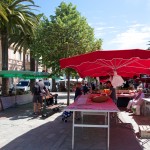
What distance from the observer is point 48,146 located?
8.55 metres

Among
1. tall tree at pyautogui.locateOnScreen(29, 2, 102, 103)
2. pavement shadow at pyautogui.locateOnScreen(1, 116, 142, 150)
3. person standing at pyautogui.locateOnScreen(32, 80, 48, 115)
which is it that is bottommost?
pavement shadow at pyautogui.locateOnScreen(1, 116, 142, 150)

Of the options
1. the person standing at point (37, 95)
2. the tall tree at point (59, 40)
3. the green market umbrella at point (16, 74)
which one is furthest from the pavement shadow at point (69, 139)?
the tall tree at point (59, 40)

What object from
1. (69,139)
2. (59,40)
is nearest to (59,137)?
(69,139)

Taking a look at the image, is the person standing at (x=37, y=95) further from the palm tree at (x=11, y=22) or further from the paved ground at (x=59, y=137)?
the palm tree at (x=11, y=22)

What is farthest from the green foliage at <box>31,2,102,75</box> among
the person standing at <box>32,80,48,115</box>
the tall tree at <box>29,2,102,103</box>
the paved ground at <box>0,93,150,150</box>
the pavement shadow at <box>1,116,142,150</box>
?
the pavement shadow at <box>1,116,142,150</box>

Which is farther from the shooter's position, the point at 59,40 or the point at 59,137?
the point at 59,40

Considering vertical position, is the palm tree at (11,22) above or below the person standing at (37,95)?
above

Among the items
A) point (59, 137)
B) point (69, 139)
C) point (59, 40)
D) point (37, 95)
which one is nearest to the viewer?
point (69, 139)

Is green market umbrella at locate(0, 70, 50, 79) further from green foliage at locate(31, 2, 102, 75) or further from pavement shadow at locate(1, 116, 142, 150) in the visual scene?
pavement shadow at locate(1, 116, 142, 150)

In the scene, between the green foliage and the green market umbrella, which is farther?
the green foliage

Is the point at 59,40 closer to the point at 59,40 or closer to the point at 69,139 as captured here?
the point at 59,40

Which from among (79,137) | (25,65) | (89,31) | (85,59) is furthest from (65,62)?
(25,65)

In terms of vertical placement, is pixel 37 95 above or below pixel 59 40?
below

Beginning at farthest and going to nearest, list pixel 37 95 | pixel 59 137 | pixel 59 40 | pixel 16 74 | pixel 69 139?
pixel 59 40, pixel 16 74, pixel 37 95, pixel 59 137, pixel 69 139
